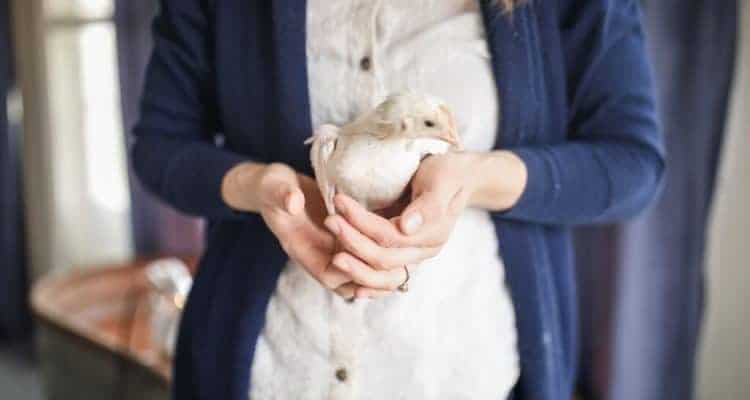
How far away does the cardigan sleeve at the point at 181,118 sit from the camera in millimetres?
617

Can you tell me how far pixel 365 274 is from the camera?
0.47 m

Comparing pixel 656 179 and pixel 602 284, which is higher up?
pixel 656 179

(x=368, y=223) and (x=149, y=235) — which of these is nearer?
(x=368, y=223)

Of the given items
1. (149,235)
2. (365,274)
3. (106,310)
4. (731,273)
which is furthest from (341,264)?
(149,235)

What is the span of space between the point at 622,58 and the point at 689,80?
1.47ft

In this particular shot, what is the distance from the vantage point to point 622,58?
23.4 inches

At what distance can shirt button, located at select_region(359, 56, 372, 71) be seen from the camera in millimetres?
556

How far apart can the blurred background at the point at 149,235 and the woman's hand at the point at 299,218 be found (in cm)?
65

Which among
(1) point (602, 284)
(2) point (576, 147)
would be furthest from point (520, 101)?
(1) point (602, 284)

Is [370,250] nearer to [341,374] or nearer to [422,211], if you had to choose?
[422,211]

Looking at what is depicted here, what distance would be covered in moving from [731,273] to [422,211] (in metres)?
0.84

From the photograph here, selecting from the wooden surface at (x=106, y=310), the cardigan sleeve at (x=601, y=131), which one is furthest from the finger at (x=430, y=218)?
the wooden surface at (x=106, y=310)

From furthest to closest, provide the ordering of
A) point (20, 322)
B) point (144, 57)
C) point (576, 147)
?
point (20, 322) < point (144, 57) < point (576, 147)

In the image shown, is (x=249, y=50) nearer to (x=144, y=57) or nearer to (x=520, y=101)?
(x=520, y=101)
